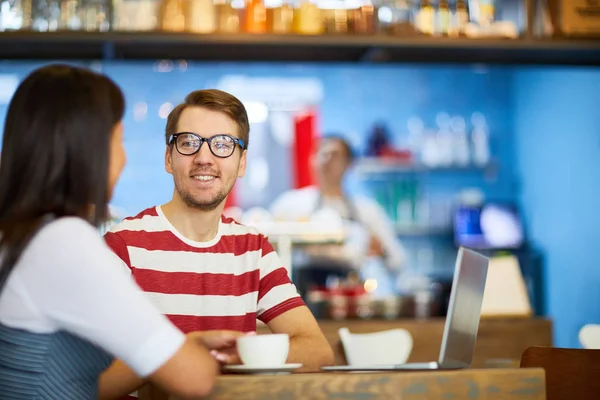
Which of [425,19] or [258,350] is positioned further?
[425,19]

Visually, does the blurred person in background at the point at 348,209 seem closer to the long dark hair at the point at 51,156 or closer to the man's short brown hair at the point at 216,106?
the man's short brown hair at the point at 216,106

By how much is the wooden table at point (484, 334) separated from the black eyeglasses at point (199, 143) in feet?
4.24

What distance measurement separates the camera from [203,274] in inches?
84.7

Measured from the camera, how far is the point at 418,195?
5.84 meters

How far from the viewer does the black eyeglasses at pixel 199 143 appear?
2213 mm

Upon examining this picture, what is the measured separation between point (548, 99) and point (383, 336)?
3714 mm

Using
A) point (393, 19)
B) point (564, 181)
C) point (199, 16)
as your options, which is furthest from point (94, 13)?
point (564, 181)

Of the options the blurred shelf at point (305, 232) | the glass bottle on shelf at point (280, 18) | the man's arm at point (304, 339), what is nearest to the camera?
the man's arm at point (304, 339)

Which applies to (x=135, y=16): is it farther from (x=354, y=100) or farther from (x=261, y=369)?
(x=261, y=369)

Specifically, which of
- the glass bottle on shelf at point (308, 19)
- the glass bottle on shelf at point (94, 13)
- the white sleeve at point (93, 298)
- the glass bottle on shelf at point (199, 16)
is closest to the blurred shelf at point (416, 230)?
the glass bottle on shelf at point (308, 19)

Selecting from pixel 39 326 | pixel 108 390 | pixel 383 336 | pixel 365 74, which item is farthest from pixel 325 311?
pixel 365 74

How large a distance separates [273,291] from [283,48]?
1998 mm

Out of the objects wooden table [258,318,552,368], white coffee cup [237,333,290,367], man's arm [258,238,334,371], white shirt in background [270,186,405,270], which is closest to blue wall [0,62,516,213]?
white shirt in background [270,186,405,270]

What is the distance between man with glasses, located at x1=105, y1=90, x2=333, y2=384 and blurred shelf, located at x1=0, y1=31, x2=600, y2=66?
1.69m
